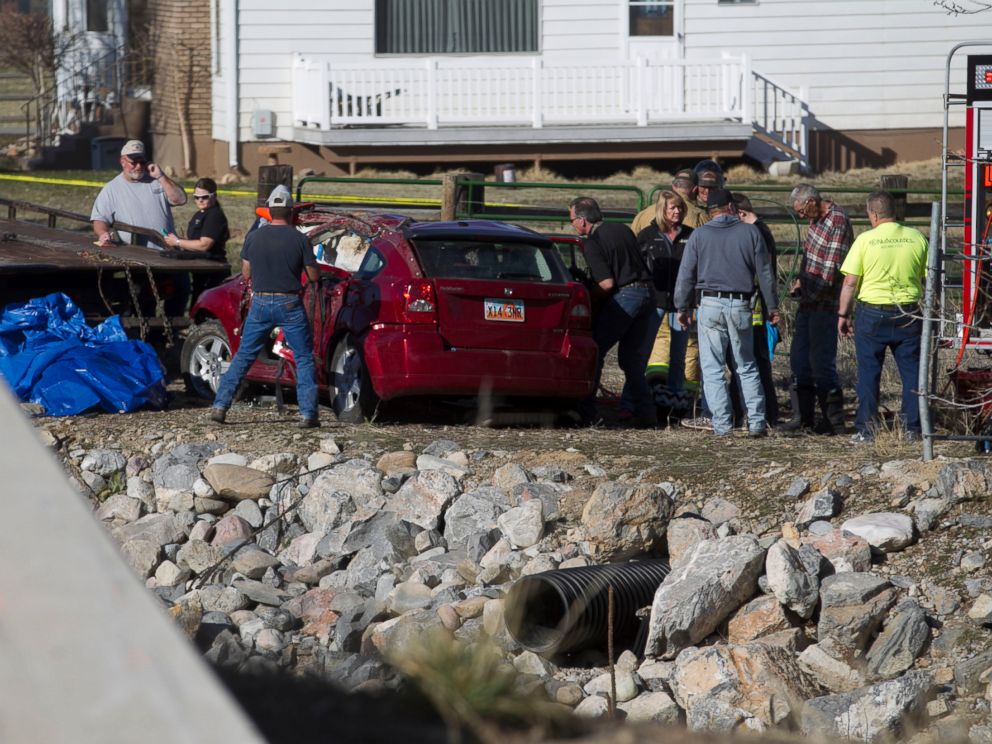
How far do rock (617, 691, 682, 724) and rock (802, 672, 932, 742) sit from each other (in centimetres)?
60

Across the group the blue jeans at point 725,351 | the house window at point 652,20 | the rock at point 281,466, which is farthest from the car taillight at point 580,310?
the house window at point 652,20

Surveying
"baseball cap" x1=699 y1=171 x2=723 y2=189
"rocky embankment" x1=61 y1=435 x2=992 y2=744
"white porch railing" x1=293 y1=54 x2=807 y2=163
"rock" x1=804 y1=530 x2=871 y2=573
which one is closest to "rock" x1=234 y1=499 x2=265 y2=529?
"rocky embankment" x1=61 y1=435 x2=992 y2=744

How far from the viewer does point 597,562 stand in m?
7.99

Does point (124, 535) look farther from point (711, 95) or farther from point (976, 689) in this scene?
point (711, 95)

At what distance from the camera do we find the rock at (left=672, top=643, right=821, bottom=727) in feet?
20.9

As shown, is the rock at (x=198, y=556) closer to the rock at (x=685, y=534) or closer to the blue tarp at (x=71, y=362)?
the blue tarp at (x=71, y=362)

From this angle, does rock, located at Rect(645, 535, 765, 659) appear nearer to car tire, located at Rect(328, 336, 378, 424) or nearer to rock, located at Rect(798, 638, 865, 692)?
rock, located at Rect(798, 638, 865, 692)

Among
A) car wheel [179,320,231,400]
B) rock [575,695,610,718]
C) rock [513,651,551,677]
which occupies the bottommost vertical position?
rock [575,695,610,718]

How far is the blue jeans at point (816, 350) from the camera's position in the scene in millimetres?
10125

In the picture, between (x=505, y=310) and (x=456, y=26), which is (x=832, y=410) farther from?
(x=456, y=26)

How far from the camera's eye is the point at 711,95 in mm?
22547

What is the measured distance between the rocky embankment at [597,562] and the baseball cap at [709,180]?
3.11 m

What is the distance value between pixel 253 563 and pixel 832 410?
4.17 m

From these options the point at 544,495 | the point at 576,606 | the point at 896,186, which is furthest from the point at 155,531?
the point at 896,186
